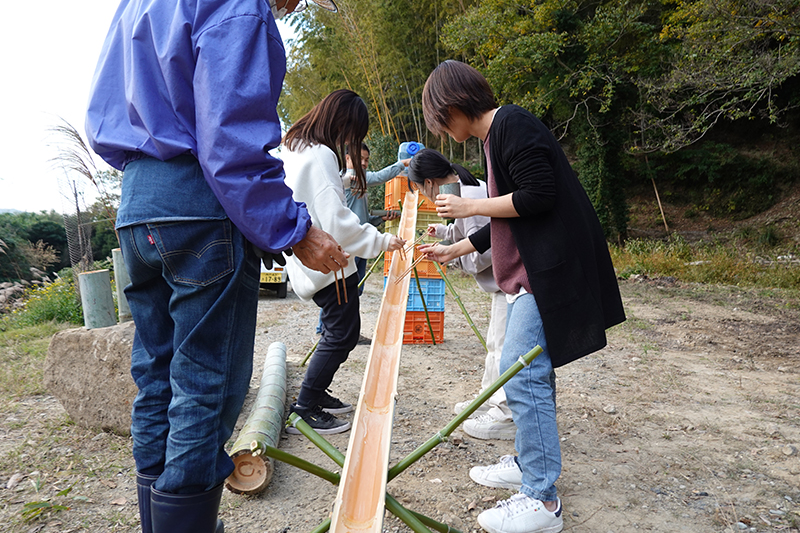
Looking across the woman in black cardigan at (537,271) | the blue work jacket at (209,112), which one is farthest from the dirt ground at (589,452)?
the blue work jacket at (209,112)

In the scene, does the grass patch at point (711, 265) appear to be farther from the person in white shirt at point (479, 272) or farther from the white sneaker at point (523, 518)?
the white sneaker at point (523, 518)

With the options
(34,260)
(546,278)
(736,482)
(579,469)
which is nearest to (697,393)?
(736,482)

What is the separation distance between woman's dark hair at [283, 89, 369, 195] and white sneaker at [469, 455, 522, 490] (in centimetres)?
161

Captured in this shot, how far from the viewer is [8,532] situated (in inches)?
69.7

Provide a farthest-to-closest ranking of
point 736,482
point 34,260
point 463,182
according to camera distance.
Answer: point 34,260, point 463,182, point 736,482

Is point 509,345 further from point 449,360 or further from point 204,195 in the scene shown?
point 449,360

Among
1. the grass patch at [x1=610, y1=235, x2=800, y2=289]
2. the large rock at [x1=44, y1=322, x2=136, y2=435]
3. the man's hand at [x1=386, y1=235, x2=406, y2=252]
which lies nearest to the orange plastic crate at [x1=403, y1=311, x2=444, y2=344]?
the man's hand at [x1=386, y1=235, x2=406, y2=252]

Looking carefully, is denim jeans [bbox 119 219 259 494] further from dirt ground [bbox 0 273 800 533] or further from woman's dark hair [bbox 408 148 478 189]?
woman's dark hair [bbox 408 148 478 189]

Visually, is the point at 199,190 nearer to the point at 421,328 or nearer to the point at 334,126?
the point at 334,126

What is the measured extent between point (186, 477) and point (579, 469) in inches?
72.9

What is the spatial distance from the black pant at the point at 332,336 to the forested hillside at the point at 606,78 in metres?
6.51

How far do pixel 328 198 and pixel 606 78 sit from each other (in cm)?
1008

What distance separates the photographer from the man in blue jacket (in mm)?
1077

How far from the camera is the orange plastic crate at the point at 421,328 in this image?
467 cm
